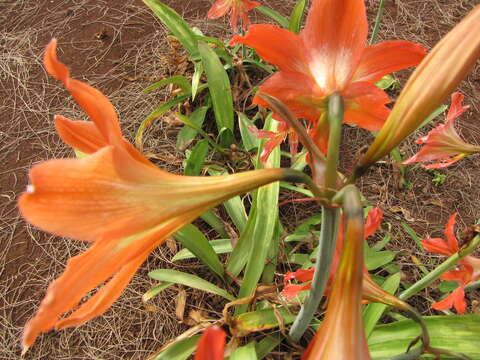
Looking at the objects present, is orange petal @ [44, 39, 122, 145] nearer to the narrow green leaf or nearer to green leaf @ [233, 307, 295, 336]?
green leaf @ [233, 307, 295, 336]

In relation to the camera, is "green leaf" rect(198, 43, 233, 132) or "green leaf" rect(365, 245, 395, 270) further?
"green leaf" rect(198, 43, 233, 132)

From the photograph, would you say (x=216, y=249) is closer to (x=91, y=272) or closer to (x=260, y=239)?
(x=260, y=239)

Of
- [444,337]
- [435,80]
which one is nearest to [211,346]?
[435,80]

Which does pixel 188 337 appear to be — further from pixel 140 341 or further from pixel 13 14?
pixel 13 14

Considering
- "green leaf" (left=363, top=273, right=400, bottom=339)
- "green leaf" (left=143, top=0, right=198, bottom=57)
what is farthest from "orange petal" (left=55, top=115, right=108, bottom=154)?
"green leaf" (left=143, top=0, right=198, bottom=57)

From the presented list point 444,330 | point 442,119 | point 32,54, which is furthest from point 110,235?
point 32,54
